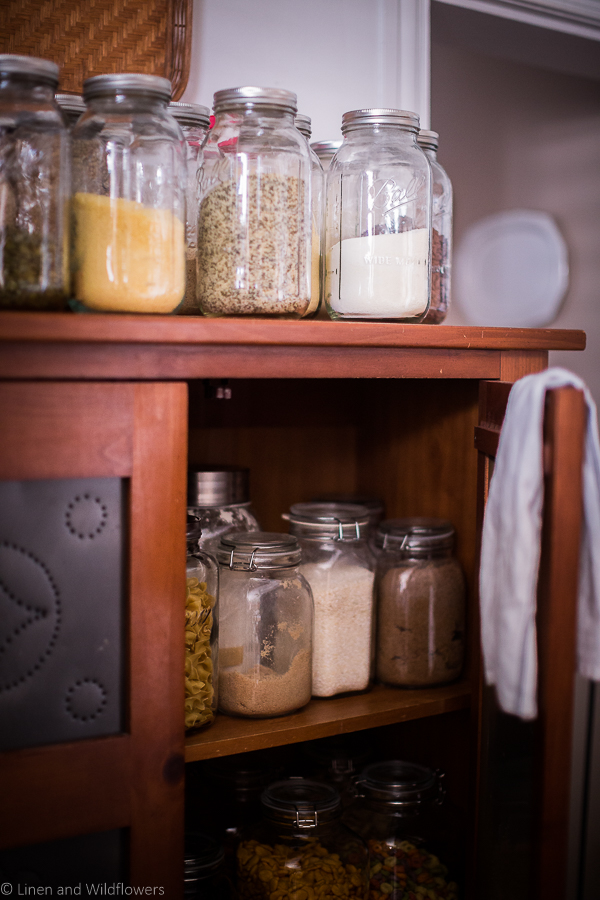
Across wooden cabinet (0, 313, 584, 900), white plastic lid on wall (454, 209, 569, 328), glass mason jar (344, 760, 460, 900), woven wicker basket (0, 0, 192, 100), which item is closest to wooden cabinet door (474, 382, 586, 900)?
wooden cabinet (0, 313, 584, 900)

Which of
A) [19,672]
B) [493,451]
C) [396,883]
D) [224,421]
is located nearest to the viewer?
[19,672]

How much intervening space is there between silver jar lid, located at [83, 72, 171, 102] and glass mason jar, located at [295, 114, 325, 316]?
0.80 ft

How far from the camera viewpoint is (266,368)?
2.80 ft

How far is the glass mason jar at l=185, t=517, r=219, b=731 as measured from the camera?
922 mm

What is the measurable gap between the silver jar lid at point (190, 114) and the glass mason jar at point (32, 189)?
0.24 meters

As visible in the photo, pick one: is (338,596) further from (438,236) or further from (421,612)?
(438,236)

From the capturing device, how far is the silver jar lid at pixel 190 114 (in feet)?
3.36

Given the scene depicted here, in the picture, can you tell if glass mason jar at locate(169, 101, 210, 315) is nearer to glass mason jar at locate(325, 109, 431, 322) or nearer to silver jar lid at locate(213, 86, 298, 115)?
silver jar lid at locate(213, 86, 298, 115)

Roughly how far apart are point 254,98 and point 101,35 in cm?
41

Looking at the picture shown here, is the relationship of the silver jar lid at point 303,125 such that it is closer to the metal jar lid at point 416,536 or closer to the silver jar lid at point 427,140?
the silver jar lid at point 427,140

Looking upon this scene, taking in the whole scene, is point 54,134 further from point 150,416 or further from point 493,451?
point 493,451

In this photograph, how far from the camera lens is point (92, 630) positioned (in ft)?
2.60

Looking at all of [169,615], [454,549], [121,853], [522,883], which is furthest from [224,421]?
[522,883]

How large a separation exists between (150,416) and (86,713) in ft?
1.06
